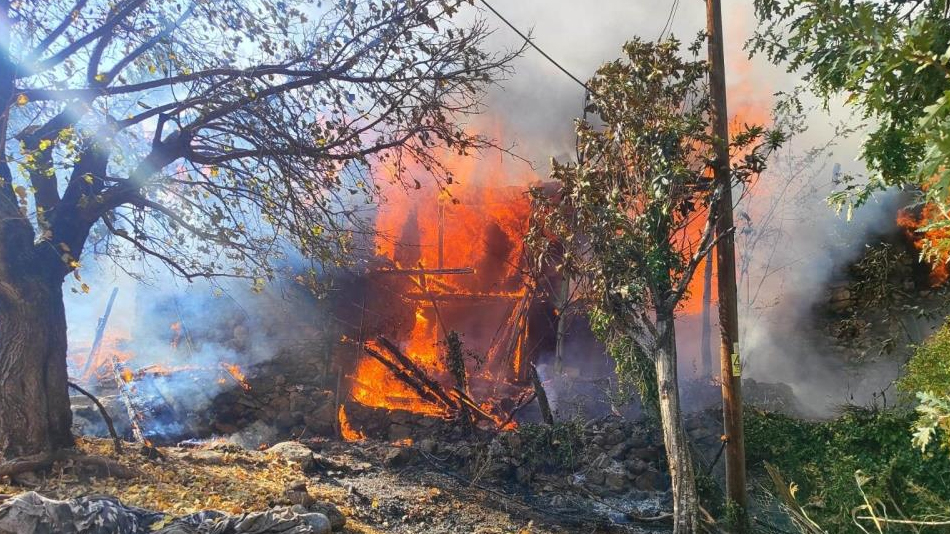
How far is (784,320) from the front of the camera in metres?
20.6

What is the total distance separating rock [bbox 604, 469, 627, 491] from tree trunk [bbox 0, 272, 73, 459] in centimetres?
910

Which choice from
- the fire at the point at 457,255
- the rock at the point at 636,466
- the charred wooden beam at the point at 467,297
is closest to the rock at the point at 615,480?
the rock at the point at 636,466

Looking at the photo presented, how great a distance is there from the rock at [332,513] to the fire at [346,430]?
277 inches

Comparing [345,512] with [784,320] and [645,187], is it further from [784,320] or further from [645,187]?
[784,320]

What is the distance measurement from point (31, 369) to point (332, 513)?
4.27 m

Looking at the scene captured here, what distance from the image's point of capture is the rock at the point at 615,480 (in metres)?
10.5

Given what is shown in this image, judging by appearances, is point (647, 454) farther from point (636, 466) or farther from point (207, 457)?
point (207, 457)

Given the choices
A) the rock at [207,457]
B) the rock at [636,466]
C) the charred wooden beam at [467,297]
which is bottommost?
the rock at [636,466]

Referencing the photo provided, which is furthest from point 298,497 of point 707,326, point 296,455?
point 707,326

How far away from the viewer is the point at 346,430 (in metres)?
14.5

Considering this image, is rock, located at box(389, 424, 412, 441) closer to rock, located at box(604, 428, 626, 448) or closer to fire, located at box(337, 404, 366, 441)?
fire, located at box(337, 404, 366, 441)

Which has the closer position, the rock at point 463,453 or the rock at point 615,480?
the rock at point 615,480

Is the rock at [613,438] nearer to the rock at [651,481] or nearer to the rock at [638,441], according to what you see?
the rock at [638,441]

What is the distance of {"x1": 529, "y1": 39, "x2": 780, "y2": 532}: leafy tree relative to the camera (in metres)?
7.21
